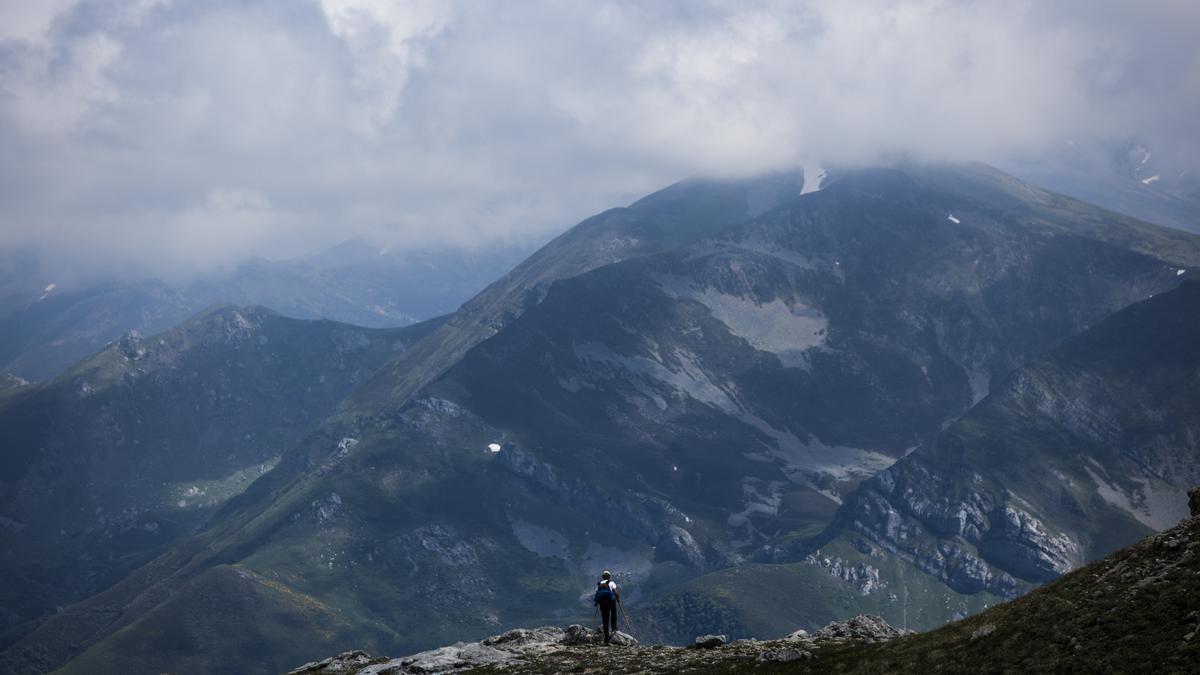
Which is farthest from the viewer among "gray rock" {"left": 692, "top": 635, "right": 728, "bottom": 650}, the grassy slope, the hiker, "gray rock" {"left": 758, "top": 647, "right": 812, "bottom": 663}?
the hiker

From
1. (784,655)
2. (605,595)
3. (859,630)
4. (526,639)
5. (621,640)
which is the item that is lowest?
(859,630)

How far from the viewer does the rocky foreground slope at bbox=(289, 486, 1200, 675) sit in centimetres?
6009

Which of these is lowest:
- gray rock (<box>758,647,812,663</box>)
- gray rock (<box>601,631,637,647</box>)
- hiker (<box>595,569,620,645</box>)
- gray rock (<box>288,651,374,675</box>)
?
gray rock (<box>758,647,812,663</box>)

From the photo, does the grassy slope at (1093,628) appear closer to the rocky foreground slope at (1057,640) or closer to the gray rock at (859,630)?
the rocky foreground slope at (1057,640)

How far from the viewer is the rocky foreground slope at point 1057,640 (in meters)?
60.1

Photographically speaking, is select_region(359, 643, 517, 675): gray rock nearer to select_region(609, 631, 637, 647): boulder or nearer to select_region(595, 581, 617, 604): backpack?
select_region(595, 581, 617, 604): backpack

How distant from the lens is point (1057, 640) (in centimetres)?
6412

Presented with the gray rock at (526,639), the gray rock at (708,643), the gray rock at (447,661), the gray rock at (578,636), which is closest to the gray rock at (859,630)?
the gray rock at (708,643)

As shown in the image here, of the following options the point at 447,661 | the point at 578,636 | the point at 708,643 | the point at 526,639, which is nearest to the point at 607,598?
the point at 708,643

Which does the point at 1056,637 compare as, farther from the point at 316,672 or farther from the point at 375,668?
the point at 316,672

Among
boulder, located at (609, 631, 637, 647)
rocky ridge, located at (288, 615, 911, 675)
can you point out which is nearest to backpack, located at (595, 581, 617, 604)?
rocky ridge, located at (288, 615, 911, 675)

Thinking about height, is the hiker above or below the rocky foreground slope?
above

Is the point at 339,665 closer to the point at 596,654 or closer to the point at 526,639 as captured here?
the point at 526,639

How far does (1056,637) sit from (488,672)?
4668 centimetres
